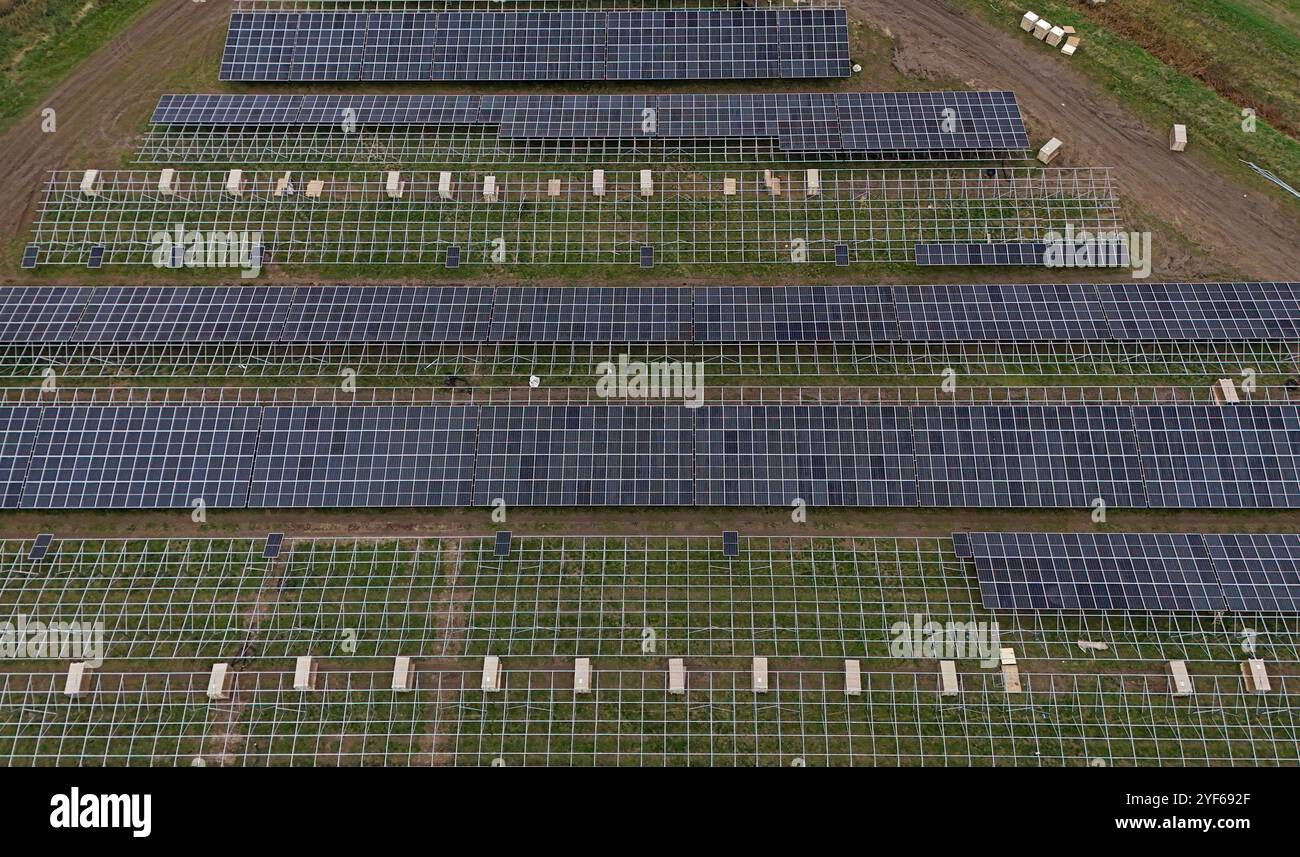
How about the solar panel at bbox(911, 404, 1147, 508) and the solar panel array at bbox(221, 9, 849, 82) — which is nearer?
the solar panel at bbox(911, 404, 1147, 508)

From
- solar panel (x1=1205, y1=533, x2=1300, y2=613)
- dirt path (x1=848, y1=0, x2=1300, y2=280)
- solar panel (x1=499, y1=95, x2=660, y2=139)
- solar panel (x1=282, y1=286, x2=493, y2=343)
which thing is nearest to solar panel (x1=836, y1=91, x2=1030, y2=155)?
dirt path (x1=848, y1=0, x2=1300, y2=280)

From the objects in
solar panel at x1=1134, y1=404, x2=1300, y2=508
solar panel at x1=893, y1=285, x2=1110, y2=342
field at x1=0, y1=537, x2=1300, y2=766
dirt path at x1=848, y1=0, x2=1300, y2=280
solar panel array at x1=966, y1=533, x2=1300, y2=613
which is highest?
dirt path at x1=848, y1=0, x2=1300, y2=280

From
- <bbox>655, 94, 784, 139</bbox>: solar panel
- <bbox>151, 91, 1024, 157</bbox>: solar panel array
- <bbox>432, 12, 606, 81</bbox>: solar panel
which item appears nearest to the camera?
<bbox>151, 91, 1024, 157</bbox>: solar panel array

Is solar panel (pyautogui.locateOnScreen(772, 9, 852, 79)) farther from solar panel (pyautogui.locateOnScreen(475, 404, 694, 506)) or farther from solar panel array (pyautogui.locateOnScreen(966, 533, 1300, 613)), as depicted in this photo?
solar panel array (pyautogui.locateOnScreen(966, 533, 1300, 613))

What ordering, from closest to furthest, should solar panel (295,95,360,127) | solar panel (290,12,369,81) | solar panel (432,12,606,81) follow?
solar panel (295,95,360,127) → solar panel (432,12,606,81) → solar panel (290,12,369,81)

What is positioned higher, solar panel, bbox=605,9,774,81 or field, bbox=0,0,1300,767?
solar panel, bbox=605,9,774,81

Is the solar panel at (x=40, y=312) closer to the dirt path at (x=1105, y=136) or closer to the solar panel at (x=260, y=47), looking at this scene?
the solar panel at (x=260, y=47)
